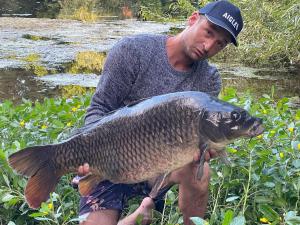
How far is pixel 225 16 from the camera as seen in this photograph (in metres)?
2.73

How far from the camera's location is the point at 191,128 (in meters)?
2.34

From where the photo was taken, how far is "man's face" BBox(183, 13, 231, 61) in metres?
2.75

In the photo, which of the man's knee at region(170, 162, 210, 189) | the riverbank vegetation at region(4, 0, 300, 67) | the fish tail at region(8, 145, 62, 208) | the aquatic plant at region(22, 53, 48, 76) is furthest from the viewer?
the aquatic plant at region(22, 53, 48, 76)

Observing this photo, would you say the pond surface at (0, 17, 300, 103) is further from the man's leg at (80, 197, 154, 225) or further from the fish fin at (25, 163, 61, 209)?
the fish fin at (25, 163, 61, 209)

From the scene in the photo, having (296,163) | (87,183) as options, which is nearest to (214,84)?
(296,163)

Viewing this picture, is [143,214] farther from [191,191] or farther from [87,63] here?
[87,63]

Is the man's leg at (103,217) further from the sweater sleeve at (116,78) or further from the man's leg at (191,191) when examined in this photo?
the sweater sleeve at (116,78)

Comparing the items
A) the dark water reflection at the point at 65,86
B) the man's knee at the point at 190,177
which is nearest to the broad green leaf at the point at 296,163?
the man's knee at the point at 190,177

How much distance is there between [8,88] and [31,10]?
12006 millimetres

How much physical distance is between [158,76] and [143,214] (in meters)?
0.64

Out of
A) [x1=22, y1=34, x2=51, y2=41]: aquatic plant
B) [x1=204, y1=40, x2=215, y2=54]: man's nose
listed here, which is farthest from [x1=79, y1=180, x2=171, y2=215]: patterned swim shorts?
[x1=22, y1=34, x2=51, y2=41]: aquatic plant

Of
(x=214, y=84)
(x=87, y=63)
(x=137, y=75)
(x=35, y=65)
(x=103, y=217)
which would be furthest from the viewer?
(x=87, y=63)

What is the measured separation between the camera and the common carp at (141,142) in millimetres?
2311

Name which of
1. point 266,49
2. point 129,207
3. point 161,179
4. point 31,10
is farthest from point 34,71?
point 31,10
